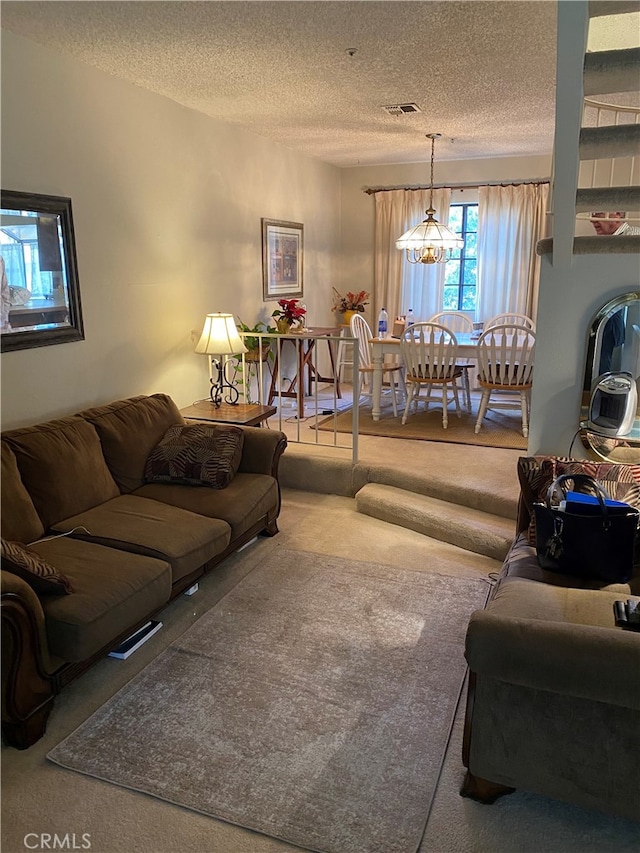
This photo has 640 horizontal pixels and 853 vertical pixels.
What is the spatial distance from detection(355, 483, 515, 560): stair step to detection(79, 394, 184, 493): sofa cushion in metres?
1.38

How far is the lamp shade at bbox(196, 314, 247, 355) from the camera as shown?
13.4 feet

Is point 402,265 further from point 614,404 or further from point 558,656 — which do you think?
point 558,656

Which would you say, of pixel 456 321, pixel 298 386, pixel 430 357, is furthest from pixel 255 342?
pixel 456 321

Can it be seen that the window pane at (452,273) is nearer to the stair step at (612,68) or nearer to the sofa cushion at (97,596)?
the stair step at (612,68)

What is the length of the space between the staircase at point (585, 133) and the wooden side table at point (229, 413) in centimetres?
206

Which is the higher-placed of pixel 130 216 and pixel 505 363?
pixel 130 216

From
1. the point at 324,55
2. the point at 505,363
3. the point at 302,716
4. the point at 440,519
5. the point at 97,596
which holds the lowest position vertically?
the point at 302,716

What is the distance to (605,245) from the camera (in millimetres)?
2955

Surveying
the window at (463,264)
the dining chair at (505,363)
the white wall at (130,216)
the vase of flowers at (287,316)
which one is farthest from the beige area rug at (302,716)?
the window at (463,264)

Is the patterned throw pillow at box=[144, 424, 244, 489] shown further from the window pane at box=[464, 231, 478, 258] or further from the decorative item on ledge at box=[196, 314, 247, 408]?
the window pane at box=[464, 231, 478, 258]

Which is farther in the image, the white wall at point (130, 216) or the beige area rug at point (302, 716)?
the white wall at point (130, 216)

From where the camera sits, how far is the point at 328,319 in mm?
7293

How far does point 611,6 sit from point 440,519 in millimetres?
2554

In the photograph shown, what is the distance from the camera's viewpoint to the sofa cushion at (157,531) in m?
2.74
